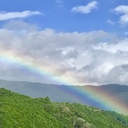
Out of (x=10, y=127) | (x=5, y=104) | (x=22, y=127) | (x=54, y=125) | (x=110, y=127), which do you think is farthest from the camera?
(x=110, y=127)

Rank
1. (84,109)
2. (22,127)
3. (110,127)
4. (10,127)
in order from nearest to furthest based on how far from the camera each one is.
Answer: (10,127) → (22,127) → (110,127) → (84,109)

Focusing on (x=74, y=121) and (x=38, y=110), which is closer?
(x=38, y=110)

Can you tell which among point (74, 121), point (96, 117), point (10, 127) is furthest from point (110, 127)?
point (10, 127)

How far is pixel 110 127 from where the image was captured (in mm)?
133000

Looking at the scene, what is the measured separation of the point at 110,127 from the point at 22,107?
54284 millimetres

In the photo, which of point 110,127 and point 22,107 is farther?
point 110,127

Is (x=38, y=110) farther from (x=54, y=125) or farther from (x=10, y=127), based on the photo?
(x=10, y=127)

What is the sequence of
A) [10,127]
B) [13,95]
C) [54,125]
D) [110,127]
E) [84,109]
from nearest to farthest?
[10,127] < [54,125] < [13,95] < [110,127] < [84,109]

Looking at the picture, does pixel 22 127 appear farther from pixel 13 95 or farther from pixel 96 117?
pixel 96 117

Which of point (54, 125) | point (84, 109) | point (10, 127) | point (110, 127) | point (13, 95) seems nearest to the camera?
point (10, 127)

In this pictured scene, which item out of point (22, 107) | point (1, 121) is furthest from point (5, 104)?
point (1, 121)

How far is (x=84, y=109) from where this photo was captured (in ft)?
475

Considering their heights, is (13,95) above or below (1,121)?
above

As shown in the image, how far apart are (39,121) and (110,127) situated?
5266cm
